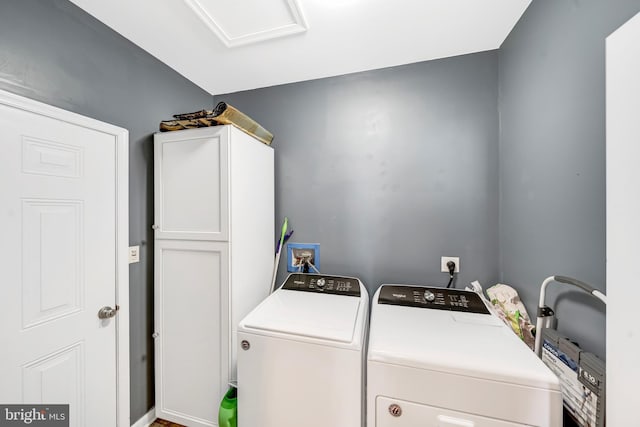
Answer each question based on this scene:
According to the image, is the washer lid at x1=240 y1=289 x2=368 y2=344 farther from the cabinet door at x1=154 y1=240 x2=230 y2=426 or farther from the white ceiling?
the white ceiling

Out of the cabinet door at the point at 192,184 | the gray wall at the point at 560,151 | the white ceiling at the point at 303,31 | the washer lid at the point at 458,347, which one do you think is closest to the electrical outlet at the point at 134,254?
the cabinet door at the point at 192,184

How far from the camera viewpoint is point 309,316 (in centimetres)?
123

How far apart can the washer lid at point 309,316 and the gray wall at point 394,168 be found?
48 centimetres

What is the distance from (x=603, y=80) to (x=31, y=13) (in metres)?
2.40

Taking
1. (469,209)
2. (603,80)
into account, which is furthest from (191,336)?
(603,80)

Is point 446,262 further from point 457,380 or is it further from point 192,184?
point 192,184

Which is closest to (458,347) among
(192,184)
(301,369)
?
(301,369)

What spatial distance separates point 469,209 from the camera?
65.7 inches

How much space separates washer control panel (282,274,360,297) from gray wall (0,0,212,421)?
3.31 ft

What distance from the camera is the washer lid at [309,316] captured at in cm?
108

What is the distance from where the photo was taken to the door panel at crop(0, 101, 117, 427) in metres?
1.02

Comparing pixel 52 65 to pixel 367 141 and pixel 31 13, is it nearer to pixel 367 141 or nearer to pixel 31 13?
pixel 31 13
